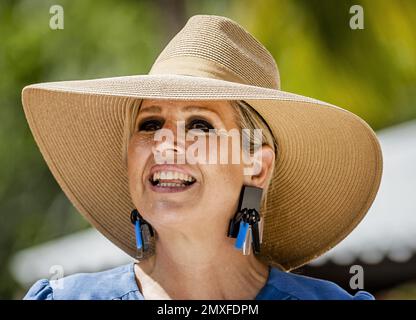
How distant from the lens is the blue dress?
286cm

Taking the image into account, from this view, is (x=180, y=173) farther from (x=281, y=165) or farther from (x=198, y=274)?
(x=281, y=165)

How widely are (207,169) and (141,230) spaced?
27 centimetres

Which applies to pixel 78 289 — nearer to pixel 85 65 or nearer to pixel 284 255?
pixel 284 255

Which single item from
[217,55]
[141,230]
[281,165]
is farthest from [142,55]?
[141,230]

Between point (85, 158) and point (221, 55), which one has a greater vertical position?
point (221, 55)

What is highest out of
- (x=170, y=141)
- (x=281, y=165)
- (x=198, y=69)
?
(x=198, y=69)

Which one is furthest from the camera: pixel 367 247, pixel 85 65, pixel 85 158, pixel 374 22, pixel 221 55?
pixel 85 65

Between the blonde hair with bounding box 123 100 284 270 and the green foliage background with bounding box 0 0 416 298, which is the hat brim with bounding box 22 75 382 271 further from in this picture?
the green foliage background with bounding box 0 0 416 298

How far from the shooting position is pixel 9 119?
1008 centimetres

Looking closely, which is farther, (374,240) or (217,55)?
(374,240)

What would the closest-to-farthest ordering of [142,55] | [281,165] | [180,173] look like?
[180,173] → [281,165] → [142,55]

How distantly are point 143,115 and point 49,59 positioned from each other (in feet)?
23.9

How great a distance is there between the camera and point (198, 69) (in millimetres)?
2980
